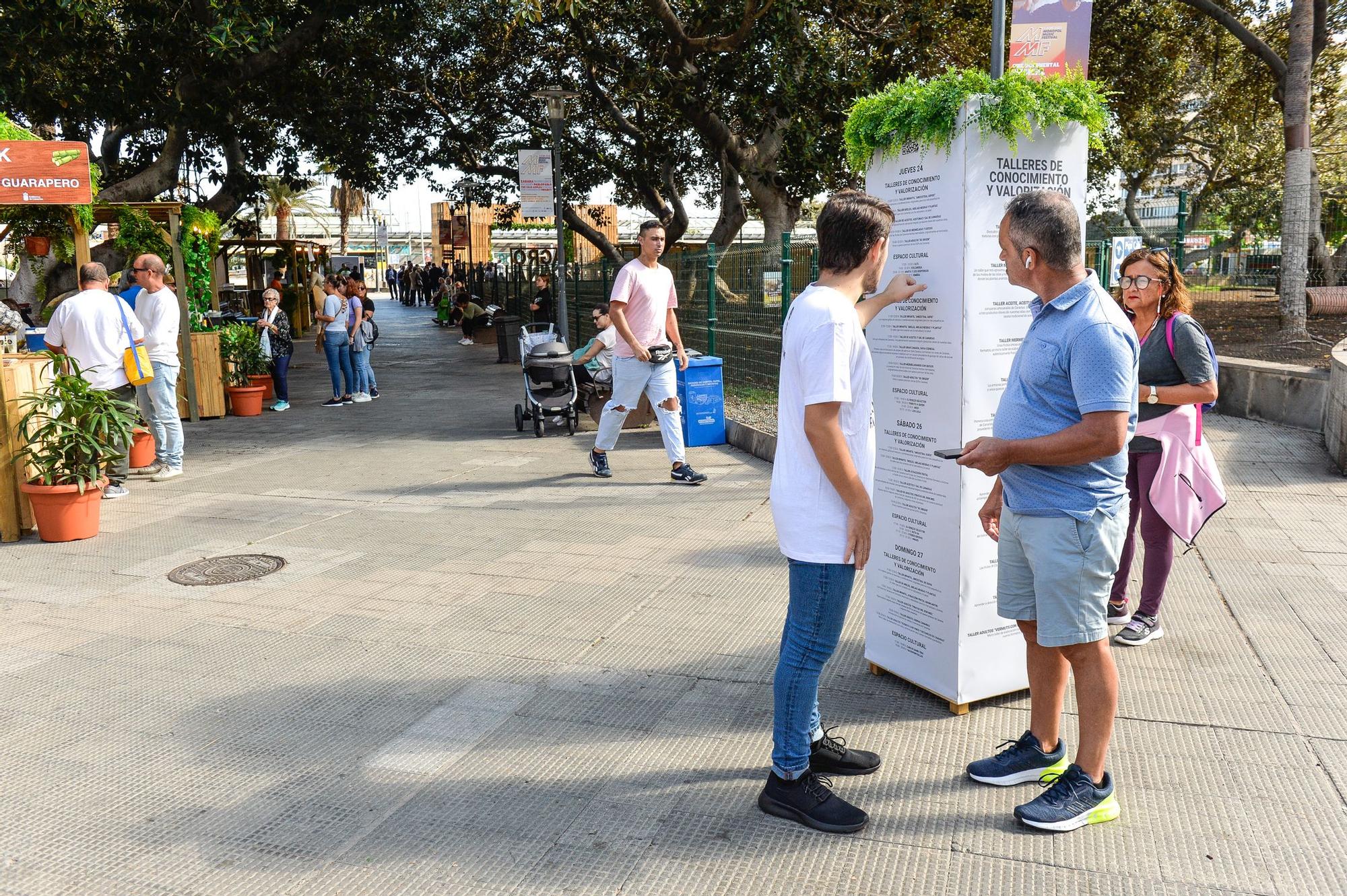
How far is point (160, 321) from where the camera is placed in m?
9.13

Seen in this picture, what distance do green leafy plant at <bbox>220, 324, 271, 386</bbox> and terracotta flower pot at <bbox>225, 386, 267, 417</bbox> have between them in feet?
0.36

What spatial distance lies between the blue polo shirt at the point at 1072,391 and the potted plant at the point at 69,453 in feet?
20.8

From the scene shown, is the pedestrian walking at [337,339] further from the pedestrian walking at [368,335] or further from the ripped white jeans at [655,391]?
the ripped white jeans at [655,391]

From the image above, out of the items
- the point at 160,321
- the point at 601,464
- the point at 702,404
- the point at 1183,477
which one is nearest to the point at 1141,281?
the point at 1183,477

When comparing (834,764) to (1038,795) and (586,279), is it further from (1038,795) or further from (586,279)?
(586,279)

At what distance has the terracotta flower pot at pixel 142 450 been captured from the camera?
927cm

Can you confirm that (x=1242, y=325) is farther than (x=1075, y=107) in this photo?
Yes

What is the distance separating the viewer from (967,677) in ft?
12.7

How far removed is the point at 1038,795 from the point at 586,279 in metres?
17.5

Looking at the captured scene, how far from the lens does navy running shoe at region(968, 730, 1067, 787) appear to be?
11.1 feet

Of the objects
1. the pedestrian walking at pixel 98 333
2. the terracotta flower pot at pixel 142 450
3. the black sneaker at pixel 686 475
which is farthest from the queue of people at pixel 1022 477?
the terracotta flower pot at pixel 142 450

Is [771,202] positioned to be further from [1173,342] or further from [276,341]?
[1173,342]

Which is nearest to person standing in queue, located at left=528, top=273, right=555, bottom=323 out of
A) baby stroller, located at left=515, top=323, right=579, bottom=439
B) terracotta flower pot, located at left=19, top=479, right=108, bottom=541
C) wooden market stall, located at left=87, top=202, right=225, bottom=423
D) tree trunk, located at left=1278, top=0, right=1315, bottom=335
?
wooden market stall, located at left=87, top=202, right=225, bottom=423

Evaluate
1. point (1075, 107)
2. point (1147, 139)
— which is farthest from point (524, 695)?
point (1147, 139)
